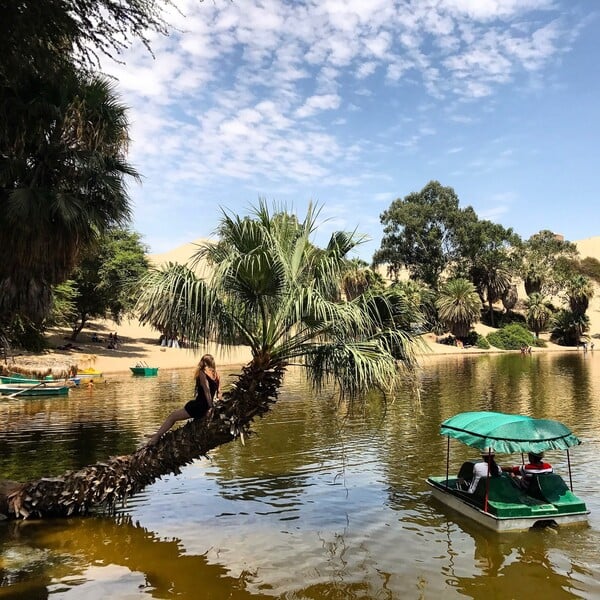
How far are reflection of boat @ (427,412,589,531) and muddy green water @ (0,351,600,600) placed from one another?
0.28 meters

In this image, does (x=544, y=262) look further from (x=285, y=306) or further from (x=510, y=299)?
(x=285, y=306)

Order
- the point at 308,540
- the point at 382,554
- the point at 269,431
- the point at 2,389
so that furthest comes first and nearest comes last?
the point at 2,389 → the point at 269,431 → the point at 308,540 → the point at 382,554

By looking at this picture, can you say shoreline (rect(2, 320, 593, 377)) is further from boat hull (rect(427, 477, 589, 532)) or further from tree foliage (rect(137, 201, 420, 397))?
tree foliage (rect(137, 201, 420, 397))

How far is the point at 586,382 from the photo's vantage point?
36.8m

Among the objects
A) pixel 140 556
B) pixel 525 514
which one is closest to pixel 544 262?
pixel 525 514

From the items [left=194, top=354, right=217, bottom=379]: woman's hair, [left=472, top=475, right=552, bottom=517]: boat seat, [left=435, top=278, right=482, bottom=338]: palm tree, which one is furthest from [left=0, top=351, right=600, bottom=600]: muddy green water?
[left=435, top=278, right=482, bottom=338]: palm tree

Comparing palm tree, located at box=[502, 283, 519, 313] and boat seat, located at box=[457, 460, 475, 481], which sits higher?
palm tree, located at box=[502, 283, 519, 313]

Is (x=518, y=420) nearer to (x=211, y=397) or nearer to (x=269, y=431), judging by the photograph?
(x=211, y=397)

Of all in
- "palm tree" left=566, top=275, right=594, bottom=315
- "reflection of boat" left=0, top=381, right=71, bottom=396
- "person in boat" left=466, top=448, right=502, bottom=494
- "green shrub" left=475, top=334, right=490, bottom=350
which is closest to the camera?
"person in boat" left=466, top=448, right=502, bottom=494

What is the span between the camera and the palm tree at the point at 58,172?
11969 millimetres

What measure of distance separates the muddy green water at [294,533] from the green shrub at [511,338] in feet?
194

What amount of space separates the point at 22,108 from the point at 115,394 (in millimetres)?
24679

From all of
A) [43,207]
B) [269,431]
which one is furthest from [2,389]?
[43,207]

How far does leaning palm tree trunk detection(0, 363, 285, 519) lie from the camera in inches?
401
